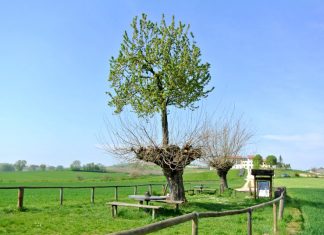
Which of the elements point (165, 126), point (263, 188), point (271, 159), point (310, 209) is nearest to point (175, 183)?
point (165, 126)

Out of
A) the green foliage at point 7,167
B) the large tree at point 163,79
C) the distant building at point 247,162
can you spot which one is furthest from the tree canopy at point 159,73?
the green foliage at point 7,167

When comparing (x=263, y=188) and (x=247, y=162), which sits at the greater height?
(x=247, y=162)

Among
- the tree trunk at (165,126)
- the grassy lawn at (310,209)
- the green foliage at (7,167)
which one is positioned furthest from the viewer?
the green foliage at (7,167)

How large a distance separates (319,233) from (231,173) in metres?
95.4

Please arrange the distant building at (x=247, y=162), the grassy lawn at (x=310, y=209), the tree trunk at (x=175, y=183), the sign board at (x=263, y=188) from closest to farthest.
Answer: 1. the grassy lawn at (x=310, y=209)
2. the tree trunk at (x=175, y=183)
3. the sign board at (x=263, y=188)
4. the distant building at (x=247, y=162)

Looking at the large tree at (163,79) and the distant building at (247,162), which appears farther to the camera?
the distant building at (247,162)

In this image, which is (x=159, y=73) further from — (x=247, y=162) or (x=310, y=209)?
(x=247, y=162)

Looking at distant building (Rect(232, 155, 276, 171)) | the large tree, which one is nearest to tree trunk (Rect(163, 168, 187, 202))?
the large tree

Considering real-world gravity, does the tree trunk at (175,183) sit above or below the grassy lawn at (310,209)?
above

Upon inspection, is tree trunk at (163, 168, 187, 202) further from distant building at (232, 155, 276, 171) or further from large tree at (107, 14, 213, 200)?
distant building at (232, 155, 276, 171)

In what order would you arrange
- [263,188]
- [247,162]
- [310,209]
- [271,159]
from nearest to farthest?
[310,209], [263,188], [247,162], [271,159]

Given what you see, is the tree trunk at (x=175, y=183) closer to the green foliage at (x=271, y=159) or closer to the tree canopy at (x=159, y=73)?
the tree canopy at (x=159, y=73)

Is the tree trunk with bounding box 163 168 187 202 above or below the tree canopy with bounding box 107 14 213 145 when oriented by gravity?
below

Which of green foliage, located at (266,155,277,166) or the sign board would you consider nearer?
the sign board
